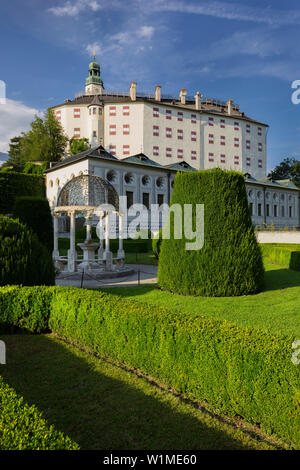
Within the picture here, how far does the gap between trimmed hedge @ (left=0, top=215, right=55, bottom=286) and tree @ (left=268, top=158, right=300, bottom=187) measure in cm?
7773

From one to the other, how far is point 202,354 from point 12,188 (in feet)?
132

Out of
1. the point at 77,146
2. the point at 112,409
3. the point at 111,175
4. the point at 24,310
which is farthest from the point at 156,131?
the point at 112,409

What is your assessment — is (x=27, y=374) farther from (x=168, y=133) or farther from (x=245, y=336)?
(x=168, y=133)

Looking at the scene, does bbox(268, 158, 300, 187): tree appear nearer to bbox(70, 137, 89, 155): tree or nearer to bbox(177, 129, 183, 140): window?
bbox(177, 129, 183, 140): window

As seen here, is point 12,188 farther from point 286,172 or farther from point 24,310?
point 286,172

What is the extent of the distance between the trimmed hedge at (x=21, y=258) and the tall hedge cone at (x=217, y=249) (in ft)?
13.5

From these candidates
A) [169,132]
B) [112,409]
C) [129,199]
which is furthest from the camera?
[169,132]

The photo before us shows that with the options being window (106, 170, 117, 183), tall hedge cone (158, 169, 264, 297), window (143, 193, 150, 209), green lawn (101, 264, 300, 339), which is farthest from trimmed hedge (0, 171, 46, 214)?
tall hedge cone (158, 169, 264, 297)

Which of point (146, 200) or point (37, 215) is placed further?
point (146, 200)

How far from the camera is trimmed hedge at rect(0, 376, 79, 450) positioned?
2283mm

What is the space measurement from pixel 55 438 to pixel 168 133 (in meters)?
62.7

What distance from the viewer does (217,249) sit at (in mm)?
9898
